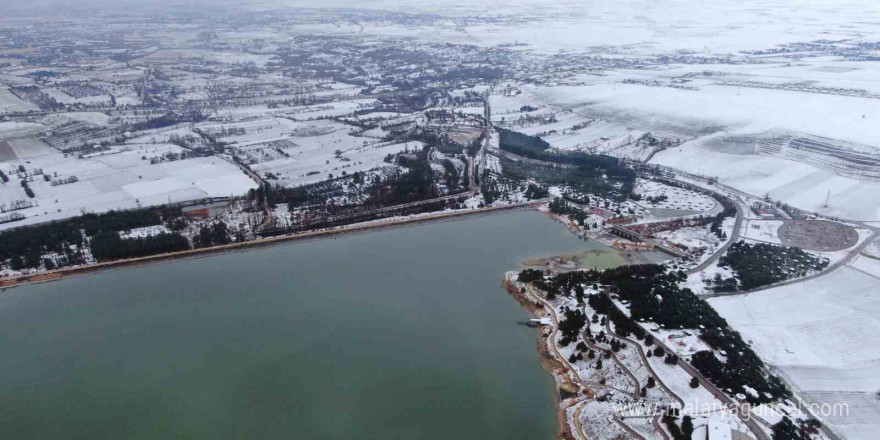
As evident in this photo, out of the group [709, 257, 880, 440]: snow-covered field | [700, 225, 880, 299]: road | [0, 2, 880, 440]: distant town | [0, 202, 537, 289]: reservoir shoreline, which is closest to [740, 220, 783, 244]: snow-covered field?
[0, 2, 880, 440]: distant town

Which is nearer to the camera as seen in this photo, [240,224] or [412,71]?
[240,224]

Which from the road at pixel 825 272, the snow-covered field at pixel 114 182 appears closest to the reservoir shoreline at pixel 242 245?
the snow-covered field at pixel 114 182

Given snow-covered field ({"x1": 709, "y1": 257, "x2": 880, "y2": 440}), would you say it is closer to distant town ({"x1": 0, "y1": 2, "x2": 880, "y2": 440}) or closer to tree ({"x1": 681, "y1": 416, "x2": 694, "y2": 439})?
distant town ({"x1": 0, "y1": 2, "x2": 880, "y2": 440})

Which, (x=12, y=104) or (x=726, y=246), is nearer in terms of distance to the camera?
(x=726, y=246)

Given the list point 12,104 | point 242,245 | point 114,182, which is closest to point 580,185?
A: point 242,245

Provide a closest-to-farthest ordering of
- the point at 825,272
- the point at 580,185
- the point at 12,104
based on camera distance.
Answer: the point at 825,272
the point at 580,185
the point at 12,104

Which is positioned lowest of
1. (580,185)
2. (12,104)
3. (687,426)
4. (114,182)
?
(687,426)

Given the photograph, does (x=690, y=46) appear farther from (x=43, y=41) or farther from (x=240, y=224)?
(x=43, y=41)

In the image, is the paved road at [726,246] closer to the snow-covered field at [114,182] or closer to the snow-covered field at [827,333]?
the snow-covered field at [827,333]

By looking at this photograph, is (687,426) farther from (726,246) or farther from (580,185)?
(580,185)

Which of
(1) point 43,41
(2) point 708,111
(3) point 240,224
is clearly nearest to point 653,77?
(2) point 708,111
